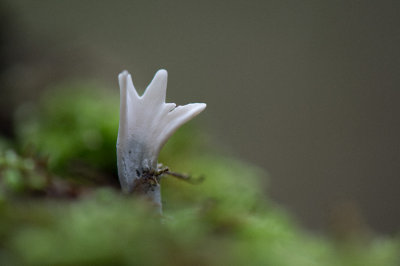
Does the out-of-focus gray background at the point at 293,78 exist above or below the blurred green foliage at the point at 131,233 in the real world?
above

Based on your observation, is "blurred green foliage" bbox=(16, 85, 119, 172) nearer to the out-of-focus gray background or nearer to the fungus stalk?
the fungus stalk

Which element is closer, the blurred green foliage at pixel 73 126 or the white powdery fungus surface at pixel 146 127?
the white powdery fungus surface at pixel 146 127

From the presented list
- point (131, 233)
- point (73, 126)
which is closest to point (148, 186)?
point (131, 233)

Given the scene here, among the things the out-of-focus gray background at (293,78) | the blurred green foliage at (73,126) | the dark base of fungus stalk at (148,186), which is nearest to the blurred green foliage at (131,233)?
the dark base of fungus stalk at (148,186)

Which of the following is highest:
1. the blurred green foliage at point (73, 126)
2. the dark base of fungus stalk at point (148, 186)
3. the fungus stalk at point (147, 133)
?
the blurred green foliage at point (73, 126)

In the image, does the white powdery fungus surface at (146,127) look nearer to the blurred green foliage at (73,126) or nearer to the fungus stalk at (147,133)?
the fungus stalk at (147,133)

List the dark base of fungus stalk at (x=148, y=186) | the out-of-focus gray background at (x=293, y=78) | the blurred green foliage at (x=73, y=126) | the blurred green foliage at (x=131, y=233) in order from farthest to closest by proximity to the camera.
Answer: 1. the out-of-focus gray background at (x=293, y=78)
2. the blurred green foliage at (x=73, y=126)
3. the dark base of fungus stalk at (x=148, y=186)
4. the blurred green foliage at (x=131, y=233)
